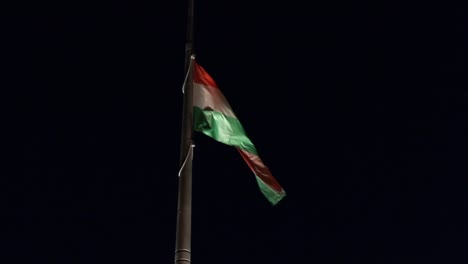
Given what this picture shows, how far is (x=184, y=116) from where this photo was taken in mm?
15383

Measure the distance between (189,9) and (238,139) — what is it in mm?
3027

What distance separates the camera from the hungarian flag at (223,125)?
16891 millimetres

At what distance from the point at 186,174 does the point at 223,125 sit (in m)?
2.94

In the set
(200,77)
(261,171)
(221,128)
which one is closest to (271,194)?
(261,171)

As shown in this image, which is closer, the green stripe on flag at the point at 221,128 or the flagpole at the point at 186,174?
the flagpole at the point at 186,174

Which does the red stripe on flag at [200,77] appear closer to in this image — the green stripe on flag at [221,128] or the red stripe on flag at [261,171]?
the green stripe on flag at [221,128]

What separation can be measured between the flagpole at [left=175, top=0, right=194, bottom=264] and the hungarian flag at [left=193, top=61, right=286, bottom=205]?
71 centimetres

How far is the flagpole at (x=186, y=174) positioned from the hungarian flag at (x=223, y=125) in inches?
28.1

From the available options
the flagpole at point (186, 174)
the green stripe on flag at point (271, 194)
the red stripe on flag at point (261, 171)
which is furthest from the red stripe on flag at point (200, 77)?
the green stripe on flag at point (271, 194)

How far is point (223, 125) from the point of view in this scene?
17.3m

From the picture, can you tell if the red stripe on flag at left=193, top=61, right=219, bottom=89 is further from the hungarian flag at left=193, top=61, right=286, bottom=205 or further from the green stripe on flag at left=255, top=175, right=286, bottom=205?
the green stripe on flag at left=255, top=175, right=286, bottom=205

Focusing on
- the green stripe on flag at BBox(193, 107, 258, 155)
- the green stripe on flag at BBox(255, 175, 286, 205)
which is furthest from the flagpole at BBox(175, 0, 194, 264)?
the green stripe on flag at BBox(255, 175, 286, 205)

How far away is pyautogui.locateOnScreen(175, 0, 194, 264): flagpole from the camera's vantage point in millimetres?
13508

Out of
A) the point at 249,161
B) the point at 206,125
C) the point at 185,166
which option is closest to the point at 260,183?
the point at 249,161
